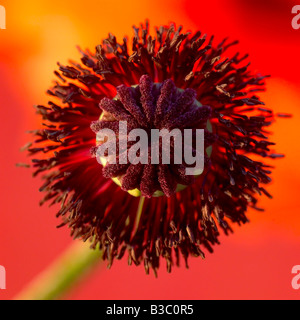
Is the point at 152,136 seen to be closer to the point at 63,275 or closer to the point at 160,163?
the point at 160,163

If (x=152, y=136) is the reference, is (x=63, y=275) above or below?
below

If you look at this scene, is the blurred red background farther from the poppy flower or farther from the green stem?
the poppy flower

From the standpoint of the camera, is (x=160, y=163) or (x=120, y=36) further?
(x=120, y=36)

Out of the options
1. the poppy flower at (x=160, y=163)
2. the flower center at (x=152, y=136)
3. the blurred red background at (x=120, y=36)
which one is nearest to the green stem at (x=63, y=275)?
the blurred red background at (x=120, y=36)

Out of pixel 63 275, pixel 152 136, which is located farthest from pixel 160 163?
pixel 63 275

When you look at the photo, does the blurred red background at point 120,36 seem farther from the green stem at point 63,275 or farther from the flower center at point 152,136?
the flower center at point 152,136

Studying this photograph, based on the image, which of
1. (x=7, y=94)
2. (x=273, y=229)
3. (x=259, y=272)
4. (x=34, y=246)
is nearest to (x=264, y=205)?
(x=273, y=229)

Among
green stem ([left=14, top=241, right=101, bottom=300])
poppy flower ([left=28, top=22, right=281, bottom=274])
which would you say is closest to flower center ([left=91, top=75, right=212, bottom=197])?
poppy flower ([left=28, top=22, right=281, bottom=274])
